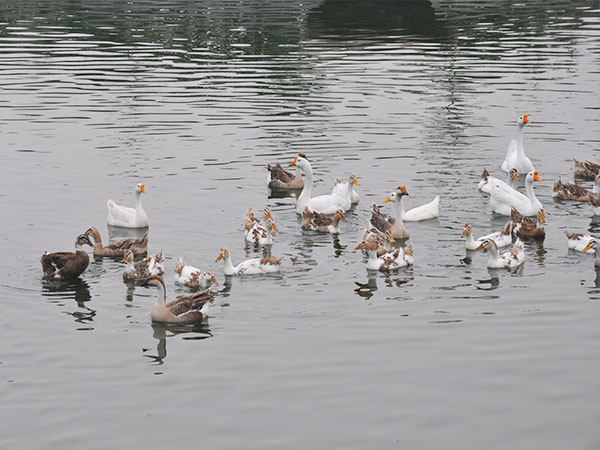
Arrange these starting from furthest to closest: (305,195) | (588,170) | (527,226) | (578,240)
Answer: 1. (588,170)
2. (305,195)
3. (527,226)
4. (578,240)

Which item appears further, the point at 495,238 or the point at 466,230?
the point at 495,238

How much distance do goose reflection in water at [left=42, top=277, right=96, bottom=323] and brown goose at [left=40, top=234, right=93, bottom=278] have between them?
133mm

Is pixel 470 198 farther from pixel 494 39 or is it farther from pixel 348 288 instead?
pixel 494 39

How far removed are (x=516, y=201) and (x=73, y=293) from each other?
888 cm

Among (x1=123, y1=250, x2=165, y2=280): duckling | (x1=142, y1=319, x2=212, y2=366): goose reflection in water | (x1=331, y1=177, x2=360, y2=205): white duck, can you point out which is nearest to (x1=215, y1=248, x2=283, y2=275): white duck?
(x1=123, y1=250, x2=165, y2=280): duckling

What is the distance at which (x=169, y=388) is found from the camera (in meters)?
13.6

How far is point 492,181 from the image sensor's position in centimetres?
2158

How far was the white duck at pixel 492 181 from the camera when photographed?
2152cm

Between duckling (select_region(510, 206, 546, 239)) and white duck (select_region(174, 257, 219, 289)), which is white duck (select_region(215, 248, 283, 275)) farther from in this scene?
duckling (select_region(510, 206, 546, 239))

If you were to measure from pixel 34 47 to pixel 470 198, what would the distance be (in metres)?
25.5

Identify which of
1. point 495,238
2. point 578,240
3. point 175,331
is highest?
point 578,240

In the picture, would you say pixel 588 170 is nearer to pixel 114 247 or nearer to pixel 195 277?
pixel 195 277

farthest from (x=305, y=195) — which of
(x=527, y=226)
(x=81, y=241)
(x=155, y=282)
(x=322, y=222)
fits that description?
(x=155, y=282)

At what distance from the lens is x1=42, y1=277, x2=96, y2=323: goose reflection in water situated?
16156 mm
